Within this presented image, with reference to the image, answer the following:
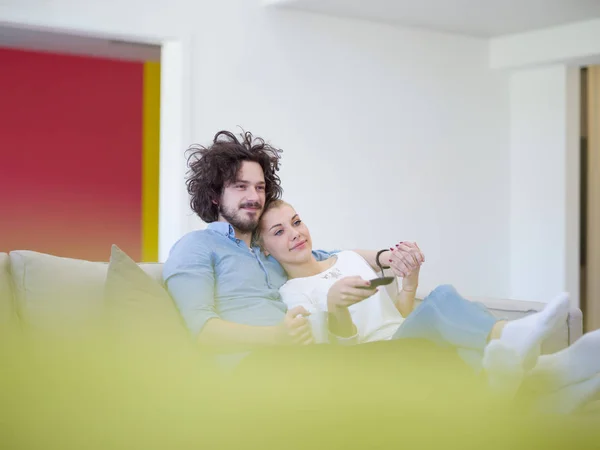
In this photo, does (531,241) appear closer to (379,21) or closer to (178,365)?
(379,21)

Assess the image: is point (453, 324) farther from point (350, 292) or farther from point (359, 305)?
point (359, 305)

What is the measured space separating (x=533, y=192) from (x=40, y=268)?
5.56 meters

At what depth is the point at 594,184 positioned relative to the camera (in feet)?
24.1

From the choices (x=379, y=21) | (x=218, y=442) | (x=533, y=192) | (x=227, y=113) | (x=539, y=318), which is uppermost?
(x=379, y=21)

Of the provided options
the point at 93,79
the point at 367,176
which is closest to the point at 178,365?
the point at 367,176

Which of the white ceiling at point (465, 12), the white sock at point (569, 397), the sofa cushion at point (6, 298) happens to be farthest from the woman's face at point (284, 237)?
the white ceiling at point (465, 12)

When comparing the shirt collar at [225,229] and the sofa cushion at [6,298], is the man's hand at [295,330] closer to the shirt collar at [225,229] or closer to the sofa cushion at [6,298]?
the shirt collar at [225,229]

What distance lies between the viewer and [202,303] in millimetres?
2486

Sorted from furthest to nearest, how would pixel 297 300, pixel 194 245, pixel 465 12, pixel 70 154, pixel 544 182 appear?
1. pixel 544 182
2. pixel 70 154
3. pixel 465 12
4. pixel 297 300
5. pixel 194 245

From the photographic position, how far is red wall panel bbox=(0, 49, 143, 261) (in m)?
6.84

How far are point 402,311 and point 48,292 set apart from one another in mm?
1231

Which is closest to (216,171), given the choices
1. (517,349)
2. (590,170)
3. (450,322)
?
(450,322)

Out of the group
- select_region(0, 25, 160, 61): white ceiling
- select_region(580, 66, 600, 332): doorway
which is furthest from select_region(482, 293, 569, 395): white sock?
select_region(580, 66, 600, 332): doorway

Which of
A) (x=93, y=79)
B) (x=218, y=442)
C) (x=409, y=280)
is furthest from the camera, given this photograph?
(x=93, y=79)
